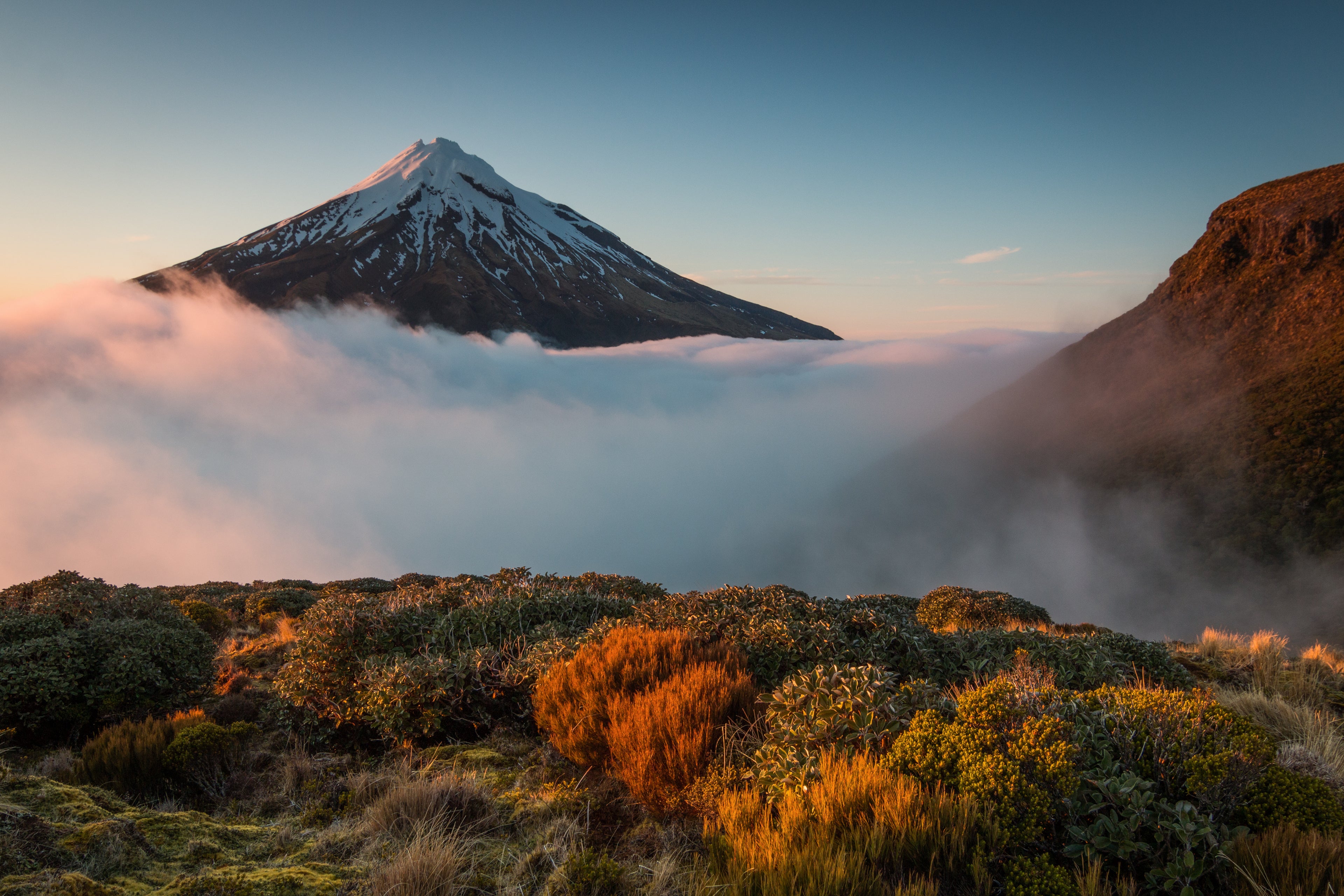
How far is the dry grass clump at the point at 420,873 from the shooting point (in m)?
2.86

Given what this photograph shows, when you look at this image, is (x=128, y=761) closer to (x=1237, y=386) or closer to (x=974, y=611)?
(x=974, y=611)

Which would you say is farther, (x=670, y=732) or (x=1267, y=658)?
(x=1267, y=658)

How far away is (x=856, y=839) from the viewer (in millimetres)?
2617

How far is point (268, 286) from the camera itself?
197875mm

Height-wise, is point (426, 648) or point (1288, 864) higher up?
point (1288, 864)

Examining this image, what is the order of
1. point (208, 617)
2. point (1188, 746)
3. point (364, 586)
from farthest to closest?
point (364, 586), point (208, 617), point (1188, 746)

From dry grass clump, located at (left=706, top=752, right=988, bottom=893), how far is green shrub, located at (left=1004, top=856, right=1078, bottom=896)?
0.16m

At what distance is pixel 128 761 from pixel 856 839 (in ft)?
18.7

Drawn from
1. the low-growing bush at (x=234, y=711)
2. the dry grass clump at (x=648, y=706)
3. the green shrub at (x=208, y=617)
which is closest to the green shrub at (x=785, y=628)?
the dry grass clump at (x=648, y=706)

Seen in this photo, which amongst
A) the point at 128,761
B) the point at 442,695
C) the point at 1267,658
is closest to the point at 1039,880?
the point at 442,695

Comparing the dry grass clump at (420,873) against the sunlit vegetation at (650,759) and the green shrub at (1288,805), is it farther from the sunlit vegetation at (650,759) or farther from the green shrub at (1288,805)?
the green shrub at (1288,805)

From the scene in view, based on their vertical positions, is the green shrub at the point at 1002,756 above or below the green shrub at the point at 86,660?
above

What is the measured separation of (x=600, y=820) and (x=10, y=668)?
633cm

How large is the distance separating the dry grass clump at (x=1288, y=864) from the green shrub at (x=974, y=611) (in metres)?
10.9
